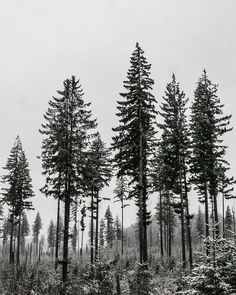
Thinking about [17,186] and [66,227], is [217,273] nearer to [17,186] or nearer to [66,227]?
[66,227]

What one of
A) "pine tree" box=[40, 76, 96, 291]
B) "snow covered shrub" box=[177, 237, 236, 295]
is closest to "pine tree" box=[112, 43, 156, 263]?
"pine tree" box=[40, 76, 96, 291]

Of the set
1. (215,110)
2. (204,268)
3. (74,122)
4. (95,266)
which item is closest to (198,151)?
(215,110)

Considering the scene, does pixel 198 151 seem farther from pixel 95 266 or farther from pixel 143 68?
pixel 95 266

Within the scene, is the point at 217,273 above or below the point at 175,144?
below

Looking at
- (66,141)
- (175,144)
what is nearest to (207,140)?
(175,144)

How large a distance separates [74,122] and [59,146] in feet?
8.12

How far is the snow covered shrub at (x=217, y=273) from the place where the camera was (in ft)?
26.3

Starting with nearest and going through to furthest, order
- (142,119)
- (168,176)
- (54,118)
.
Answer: (142,119) → (54,118) → (168,176)

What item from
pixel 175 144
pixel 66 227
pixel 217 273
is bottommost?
pixel 217 273

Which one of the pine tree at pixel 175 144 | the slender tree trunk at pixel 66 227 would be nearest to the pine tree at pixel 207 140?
the pine tree at pixel 175 144

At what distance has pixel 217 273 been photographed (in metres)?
8.05

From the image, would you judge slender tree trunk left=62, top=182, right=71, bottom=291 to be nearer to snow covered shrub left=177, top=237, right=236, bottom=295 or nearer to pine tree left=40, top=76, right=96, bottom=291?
pine tree left=40, top=76, right=96, bottom=291

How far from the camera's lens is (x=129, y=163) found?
23125mm

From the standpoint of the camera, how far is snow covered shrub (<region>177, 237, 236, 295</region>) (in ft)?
26.3
